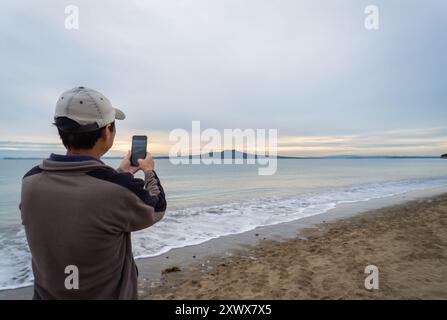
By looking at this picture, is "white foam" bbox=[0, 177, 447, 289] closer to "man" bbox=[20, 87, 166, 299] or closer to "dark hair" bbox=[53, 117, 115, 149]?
"man" bbox=[20, 87, 166, 299]

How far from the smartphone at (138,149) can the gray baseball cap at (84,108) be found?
1.91 ft

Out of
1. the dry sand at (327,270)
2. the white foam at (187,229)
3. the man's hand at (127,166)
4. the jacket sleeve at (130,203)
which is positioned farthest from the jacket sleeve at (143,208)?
the white foam at (187,229)

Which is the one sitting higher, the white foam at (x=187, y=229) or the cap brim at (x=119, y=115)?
the cap brim at (x=119, y=115)

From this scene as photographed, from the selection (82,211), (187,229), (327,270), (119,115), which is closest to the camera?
(82,211)

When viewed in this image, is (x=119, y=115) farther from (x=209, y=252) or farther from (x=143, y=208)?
(x=209, y=252)

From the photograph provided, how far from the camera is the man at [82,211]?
5.08 feet

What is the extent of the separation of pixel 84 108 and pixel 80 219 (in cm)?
63

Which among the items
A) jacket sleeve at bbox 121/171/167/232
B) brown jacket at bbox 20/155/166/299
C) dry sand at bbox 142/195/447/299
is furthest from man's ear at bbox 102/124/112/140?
dry sand at bbox 142/195/447/299

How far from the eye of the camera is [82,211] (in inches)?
60.4

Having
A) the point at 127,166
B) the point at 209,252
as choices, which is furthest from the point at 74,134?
A: the point at 209,252

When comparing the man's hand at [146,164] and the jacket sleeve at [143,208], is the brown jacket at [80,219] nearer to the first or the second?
the jacket sleeve at [143,208]

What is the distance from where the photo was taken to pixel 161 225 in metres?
11.9
